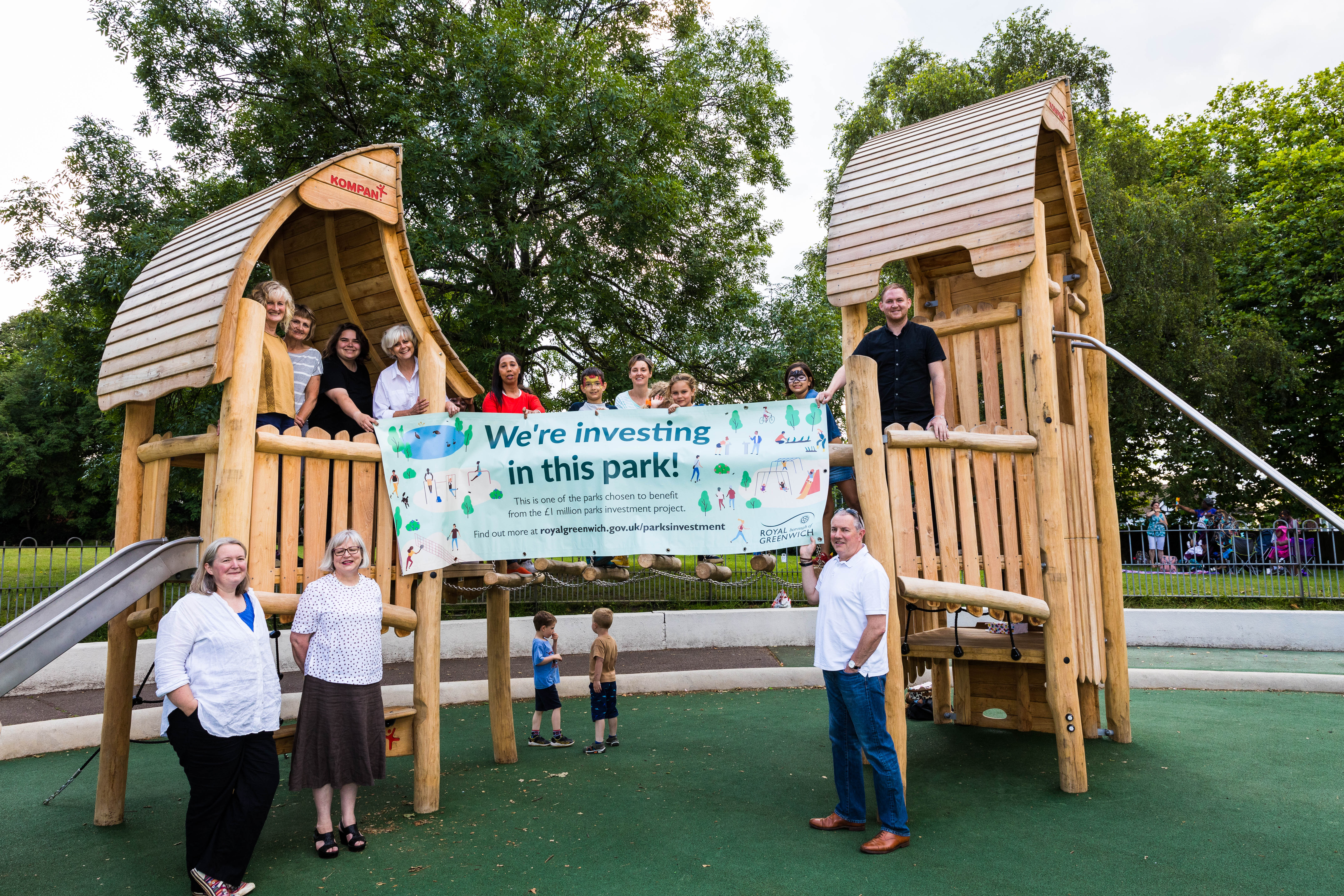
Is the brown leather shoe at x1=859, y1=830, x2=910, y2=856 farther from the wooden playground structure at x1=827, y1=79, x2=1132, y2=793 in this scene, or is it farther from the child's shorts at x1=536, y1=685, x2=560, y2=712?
the child's shorts at x1=536, y1=685, x2=560, y2=712

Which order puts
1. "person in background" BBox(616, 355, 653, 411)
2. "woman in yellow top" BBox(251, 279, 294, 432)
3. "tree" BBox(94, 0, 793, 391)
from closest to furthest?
"woman in yellow top" BBox(251, 279, 294, 432)
"person in background" BBox(616, 355, 653, 411)
"tree" BBox(94, 0, 793, 391)

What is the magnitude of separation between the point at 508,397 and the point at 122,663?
364 cm

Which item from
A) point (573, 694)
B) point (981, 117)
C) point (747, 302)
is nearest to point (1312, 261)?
point (747, 302)

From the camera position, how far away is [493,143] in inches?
501

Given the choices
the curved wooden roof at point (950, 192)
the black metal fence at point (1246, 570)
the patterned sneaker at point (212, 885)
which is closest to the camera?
the patterned sneaker at point (212, 885)

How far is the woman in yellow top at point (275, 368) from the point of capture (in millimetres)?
5992

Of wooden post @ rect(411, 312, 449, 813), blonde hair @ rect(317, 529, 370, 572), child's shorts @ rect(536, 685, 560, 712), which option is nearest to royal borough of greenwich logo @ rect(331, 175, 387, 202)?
wooden post @ rect(411, 312, 449, 813)

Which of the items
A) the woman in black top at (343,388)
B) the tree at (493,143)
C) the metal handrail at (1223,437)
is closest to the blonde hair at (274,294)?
the woman in black top at (343,388)

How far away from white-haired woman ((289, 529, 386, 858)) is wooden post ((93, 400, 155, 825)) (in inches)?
70.7

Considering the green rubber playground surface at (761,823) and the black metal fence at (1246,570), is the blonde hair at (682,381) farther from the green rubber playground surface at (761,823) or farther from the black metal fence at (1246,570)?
the black metal fence at (1246,570)

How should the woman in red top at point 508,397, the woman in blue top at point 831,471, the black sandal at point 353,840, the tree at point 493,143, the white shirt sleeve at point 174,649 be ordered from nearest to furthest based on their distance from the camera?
the white shirt sleeve at point 174,649, the black sandal at point 353,840, the woman in blue top at point 831,471, the woman in red top at point 508,397, the tree at point 493,143

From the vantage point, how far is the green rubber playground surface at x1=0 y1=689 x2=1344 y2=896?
4.89m

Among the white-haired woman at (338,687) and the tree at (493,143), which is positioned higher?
the tree at (493,143)

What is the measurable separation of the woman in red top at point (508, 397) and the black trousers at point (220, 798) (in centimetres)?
274
